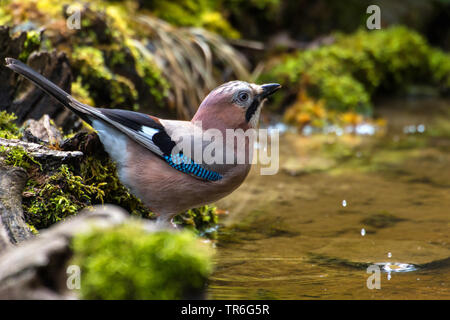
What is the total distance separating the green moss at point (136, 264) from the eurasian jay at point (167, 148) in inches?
60.7

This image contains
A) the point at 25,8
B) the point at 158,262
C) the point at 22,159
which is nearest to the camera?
the point at 158,262

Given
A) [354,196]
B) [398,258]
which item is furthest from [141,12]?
[398,258]

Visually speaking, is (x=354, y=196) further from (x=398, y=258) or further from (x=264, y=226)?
(x=398, y=258)

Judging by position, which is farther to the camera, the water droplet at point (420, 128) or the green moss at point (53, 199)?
the water droplet at point (420, 128)

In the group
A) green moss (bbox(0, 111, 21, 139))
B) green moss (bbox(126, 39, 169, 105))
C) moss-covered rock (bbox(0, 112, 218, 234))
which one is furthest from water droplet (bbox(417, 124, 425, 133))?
green moss (bbox(0, 111, 21, 139))

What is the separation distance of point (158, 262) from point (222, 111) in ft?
6.26

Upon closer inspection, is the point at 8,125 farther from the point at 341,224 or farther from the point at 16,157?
the point at 341,224

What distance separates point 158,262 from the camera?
247 centimetres

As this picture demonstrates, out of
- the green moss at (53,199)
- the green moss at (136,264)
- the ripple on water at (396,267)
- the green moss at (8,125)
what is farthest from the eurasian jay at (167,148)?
the green moss at (136,264)

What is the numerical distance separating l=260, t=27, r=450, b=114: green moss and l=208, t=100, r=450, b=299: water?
1.69 meters

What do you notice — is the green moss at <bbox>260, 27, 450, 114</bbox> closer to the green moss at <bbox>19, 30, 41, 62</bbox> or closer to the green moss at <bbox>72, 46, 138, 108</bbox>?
the green moss at <bbox>72, 46, 138, 108</bbox>

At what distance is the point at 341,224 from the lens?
5352mm

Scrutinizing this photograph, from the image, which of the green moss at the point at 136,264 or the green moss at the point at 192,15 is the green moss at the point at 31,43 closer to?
the green moss at the point at 136,264

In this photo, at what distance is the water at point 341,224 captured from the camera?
147 inches
